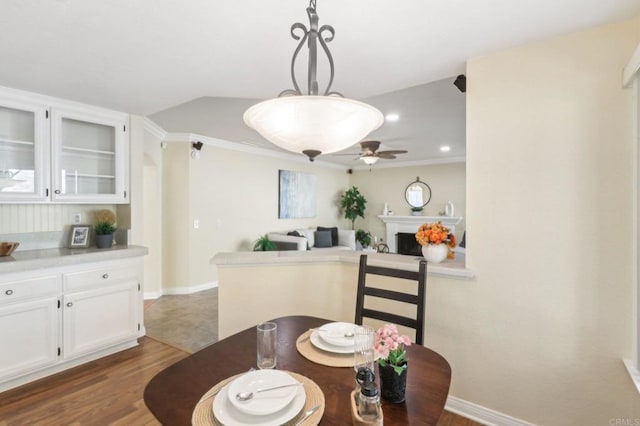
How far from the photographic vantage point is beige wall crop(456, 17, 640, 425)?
5.23 feet

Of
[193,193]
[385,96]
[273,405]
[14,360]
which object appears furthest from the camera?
[193,193]

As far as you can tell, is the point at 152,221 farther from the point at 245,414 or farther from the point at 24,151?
the point at 245,414

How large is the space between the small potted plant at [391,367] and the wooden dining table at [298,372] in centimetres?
3

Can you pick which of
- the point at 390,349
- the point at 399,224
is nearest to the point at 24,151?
the point at 390,349

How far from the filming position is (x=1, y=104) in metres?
2.35

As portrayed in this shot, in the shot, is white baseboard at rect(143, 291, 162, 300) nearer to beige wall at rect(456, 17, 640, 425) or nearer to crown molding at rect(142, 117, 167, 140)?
crown molding at rect(142, 117, 167, 140)

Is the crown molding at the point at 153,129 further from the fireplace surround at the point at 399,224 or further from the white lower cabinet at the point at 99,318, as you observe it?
the fireplace surround at the point at 399,224

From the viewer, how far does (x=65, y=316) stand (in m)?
2.46

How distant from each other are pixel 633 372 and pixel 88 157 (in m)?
4.24

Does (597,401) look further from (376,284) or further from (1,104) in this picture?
(1,104)

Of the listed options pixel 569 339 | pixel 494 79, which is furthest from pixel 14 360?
pixel 494 79

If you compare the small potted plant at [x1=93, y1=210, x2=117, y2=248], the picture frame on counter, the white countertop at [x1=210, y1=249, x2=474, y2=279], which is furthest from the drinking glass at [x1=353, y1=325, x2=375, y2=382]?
the picture frame on counter

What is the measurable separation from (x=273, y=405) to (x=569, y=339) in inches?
68.3

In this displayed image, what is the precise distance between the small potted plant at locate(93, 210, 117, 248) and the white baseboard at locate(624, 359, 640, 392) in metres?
3.88
